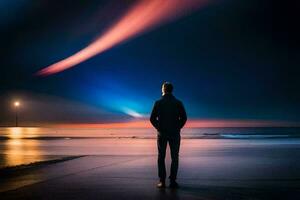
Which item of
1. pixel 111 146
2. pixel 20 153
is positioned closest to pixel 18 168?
pixel 20 153

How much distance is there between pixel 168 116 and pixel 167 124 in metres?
0.15

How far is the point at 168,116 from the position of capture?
11008 millimetres

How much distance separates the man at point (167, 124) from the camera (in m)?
10.9

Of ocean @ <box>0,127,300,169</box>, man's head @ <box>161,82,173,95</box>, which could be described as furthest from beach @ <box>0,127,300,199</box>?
ocean @ <box>0,127,300,169</box>

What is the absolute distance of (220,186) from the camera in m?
10.7

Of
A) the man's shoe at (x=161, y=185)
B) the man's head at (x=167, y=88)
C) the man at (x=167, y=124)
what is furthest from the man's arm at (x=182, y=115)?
the man's shoe at (x=161, y=185)

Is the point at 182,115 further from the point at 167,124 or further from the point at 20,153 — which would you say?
the point at 20,153

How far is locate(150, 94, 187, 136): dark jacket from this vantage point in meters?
11.0

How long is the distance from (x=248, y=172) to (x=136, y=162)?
4109 mm

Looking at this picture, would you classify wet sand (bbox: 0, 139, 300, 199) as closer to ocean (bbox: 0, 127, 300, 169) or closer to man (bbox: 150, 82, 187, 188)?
man (bbox: 150, 82, 187, 188)

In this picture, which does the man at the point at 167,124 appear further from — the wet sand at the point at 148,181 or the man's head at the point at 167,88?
the wet sand at the point at 148,181

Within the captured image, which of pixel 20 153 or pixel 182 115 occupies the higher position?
pixel 182 115

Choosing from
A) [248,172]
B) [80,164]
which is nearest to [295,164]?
[248,172]

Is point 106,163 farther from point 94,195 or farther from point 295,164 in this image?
point 94,195
